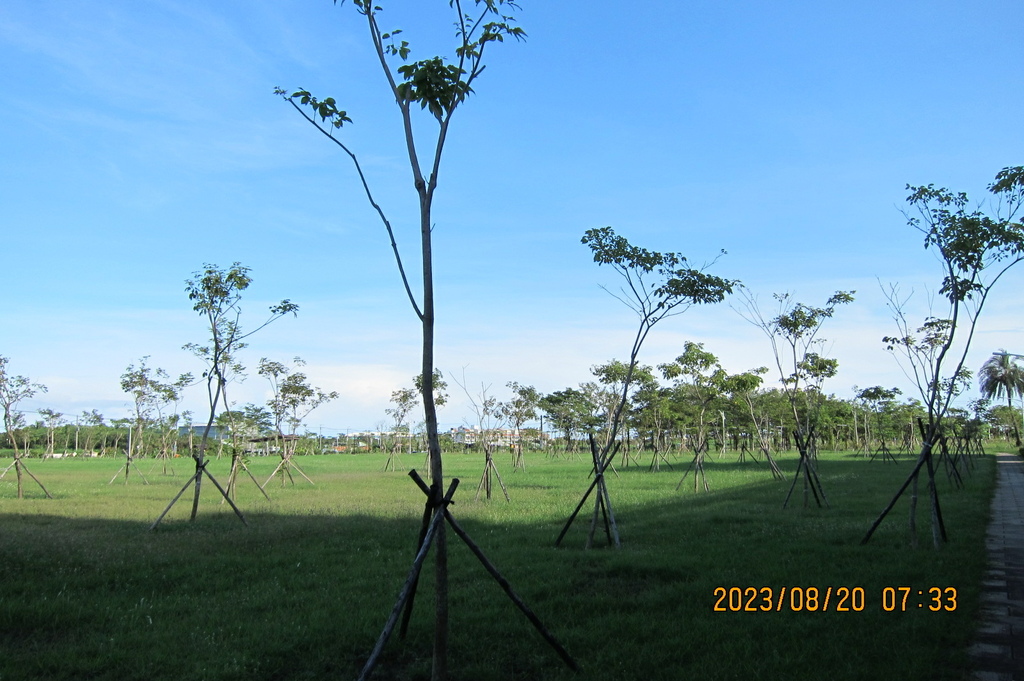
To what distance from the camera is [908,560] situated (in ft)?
28.6

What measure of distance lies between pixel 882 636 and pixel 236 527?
11.1 m

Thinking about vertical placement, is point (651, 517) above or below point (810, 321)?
below

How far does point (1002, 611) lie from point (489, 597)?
514 cm

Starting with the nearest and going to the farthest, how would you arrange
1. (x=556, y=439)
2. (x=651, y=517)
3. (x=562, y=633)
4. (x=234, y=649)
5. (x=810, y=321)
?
(x=234, y=649)
(x=562, y=633)
(x=651, y=517)
(x=810, y=321)
(x=556, y=439)

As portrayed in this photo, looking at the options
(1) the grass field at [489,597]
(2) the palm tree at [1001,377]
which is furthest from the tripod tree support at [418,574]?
(2) the palm tree at [1001,377]

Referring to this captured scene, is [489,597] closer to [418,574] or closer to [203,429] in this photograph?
[418,574]

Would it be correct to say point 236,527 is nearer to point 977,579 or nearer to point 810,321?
point 977,579

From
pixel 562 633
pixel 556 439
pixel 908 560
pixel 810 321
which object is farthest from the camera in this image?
pixel 556 439

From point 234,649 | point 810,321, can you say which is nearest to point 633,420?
point 810,321

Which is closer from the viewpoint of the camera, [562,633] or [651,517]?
[562,633]

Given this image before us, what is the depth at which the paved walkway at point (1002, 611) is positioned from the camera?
5.18 m

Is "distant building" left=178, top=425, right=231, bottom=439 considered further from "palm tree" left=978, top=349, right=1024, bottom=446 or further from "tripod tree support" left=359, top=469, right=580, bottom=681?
"palm tree" left=978, top=349, right=1024, bottom=446

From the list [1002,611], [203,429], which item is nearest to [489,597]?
[1002,611]

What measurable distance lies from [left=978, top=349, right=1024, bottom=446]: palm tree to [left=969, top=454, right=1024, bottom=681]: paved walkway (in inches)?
1987
